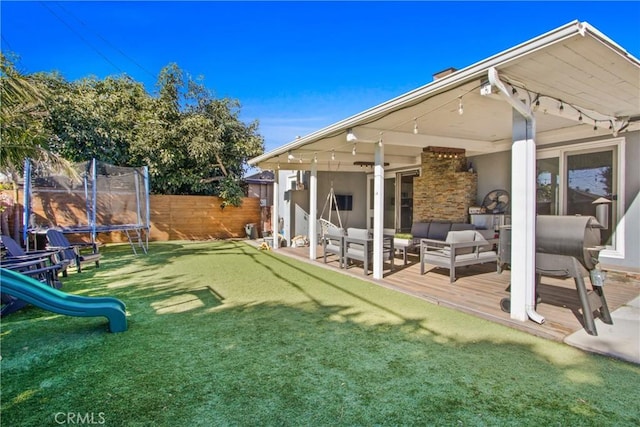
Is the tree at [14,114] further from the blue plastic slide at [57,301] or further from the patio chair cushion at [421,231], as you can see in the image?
the patio chair cushion at [421,231]

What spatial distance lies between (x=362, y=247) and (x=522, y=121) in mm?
3450

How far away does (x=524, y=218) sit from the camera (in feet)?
11.5

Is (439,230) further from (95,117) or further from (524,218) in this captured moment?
(95,117)

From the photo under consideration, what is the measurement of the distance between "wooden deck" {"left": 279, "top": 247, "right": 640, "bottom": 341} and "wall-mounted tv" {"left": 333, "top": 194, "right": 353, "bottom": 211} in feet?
15.5

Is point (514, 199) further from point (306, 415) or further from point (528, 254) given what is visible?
point (306, 415)

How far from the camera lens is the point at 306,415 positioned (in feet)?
6.76

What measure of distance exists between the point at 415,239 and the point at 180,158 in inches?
356

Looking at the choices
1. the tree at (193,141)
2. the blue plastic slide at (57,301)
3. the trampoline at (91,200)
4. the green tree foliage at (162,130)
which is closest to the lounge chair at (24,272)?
the blue plastic slide at (57,301)

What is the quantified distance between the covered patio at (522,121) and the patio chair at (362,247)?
36cm

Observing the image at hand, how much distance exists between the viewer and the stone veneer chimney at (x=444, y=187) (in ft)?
25.8

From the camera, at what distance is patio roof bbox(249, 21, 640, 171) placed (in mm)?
2889

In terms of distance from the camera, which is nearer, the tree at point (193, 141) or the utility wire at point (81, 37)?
the utility wire at point (81, 37)

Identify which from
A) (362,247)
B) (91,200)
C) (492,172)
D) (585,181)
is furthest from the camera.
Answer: (91,200)

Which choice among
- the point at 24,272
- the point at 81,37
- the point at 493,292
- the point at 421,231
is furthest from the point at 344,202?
the point at 81,37
